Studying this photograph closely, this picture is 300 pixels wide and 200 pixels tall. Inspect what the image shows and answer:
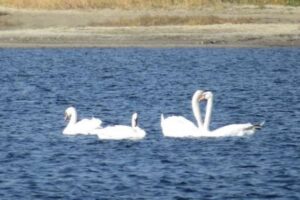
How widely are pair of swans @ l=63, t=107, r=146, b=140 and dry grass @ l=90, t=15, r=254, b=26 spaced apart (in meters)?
20.0

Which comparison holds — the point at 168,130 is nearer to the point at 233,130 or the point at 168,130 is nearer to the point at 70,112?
the point at 233,130

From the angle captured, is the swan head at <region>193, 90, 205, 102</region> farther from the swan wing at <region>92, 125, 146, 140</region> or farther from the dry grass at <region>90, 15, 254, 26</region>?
the dry grass at <region>90, 15, 254, 26</region>

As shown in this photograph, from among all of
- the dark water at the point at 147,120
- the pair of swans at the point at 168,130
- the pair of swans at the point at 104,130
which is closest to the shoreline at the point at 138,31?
the dark water at the point at 147,120

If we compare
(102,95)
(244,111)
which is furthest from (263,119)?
(102,95)

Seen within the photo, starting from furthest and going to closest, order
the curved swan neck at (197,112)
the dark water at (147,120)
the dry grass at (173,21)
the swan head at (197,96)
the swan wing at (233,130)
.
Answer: the dry grass at (173,21), the swan head at (197,96), the curved swan neck at (197,112), the swan wing at (233,130), the dark water at (147,120)

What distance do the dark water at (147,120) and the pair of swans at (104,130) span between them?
0.14 meters

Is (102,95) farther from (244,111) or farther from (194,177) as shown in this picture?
(194,177)

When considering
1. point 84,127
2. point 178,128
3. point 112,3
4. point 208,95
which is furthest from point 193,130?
point 112,3

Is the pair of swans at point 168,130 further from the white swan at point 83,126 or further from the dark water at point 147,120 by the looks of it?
the dark water at point 147,120

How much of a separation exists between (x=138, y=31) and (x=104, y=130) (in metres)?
20.5

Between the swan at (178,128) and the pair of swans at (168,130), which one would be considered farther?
the swan at (178,128)

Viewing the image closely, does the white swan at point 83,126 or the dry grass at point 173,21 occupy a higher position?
the dry grass at point 173,21

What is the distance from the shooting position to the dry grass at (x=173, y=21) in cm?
4141

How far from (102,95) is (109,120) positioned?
491 centimetres
